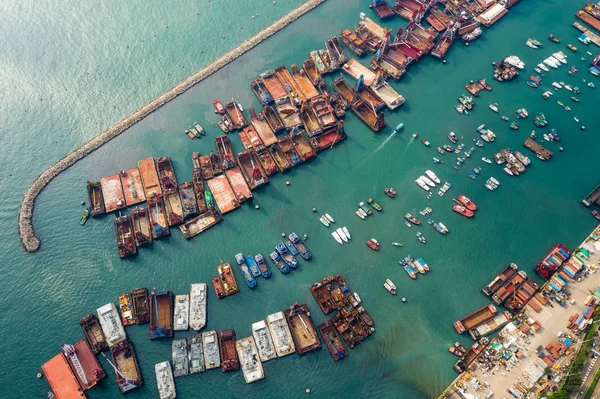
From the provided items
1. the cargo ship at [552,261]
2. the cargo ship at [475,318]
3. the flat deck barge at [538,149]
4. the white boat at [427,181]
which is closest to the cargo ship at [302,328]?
the cargo ship at [475,318]

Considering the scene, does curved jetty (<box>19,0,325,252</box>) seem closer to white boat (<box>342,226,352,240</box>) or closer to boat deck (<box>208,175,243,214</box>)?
boat deck (<box>208,175,243,214</box>)

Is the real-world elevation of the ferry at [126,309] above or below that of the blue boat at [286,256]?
above

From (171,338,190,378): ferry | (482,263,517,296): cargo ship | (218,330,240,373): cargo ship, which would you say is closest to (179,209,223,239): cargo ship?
(171,338,190,378): ferry

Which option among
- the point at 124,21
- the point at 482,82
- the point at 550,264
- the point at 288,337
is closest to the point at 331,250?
the point at 288,337

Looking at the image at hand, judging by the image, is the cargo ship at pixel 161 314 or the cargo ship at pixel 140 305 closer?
the cargo ship at pixel 161 314

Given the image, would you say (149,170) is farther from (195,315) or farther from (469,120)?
(469,120)

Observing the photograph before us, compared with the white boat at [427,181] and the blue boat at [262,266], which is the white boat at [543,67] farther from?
the blue boat at [262,266]
